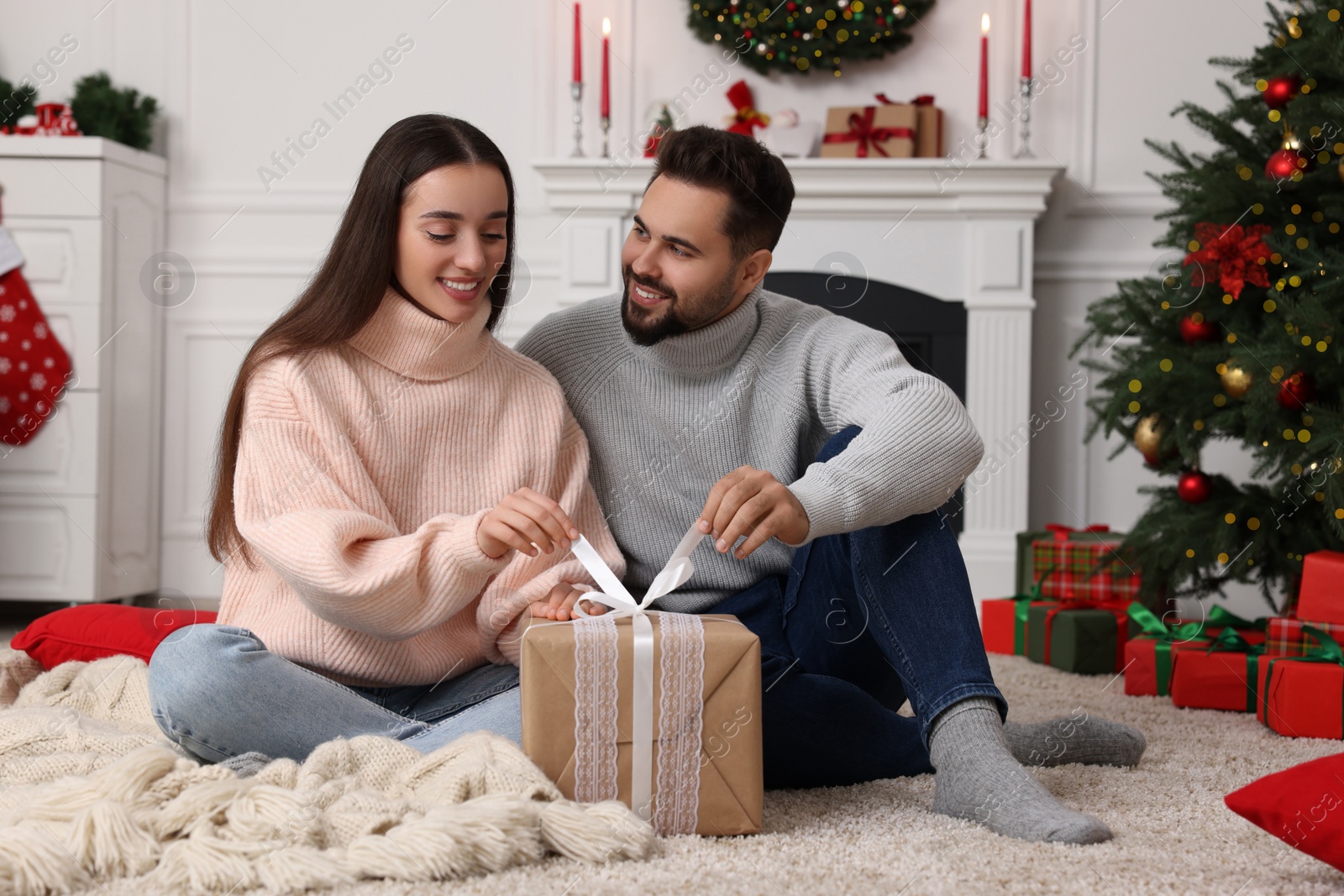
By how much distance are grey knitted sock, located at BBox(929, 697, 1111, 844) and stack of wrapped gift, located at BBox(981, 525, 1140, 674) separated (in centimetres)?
114

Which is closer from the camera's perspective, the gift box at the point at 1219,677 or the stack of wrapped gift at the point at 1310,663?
the stack of wrapped gift at the point at 1310,663

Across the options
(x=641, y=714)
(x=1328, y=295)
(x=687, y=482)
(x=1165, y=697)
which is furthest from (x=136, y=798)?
(x=1328, y=295)

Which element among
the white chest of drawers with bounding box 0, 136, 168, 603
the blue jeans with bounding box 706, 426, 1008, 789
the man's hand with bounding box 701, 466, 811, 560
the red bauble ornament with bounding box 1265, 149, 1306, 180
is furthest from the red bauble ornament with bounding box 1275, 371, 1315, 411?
the white chest of drawers with bounding box 0, 136, 168, 603

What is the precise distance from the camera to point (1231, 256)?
6.89ft

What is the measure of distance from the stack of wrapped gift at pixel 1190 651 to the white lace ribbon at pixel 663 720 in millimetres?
1207

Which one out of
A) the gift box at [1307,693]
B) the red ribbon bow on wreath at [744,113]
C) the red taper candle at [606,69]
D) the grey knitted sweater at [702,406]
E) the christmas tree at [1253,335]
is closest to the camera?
the grey knitted sweater at [702,406]

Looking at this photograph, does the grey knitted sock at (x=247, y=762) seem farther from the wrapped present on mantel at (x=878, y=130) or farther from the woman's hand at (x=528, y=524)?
the wrapped present on mantel at (x=878, y=130)

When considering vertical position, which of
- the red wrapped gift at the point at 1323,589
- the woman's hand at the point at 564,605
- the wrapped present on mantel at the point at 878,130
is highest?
the wrapped present on mantel at the point at 878,130

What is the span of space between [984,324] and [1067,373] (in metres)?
0.31

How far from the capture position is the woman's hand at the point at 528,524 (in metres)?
1.13

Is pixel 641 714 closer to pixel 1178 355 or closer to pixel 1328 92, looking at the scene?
pixel 1178 355

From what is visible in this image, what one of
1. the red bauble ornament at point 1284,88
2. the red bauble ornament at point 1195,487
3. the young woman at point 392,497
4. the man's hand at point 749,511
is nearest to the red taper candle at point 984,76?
the red bauble ornament at point 1284,88

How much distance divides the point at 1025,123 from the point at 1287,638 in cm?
163

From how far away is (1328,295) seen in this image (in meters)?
1.93
